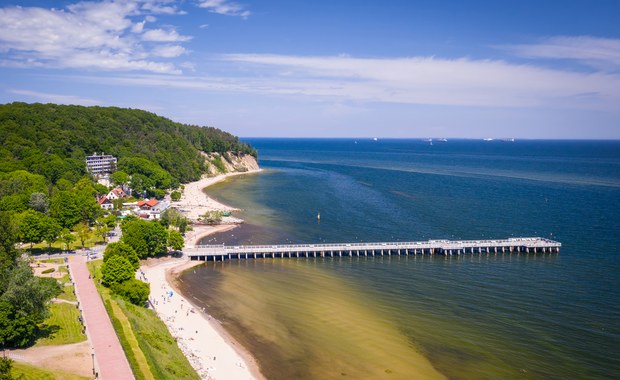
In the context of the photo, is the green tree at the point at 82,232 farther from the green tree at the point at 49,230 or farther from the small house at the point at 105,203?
the small house at the point at 105,203

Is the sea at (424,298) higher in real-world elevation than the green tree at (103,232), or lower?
lower

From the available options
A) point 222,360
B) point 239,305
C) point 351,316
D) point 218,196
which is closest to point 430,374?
point 351,316

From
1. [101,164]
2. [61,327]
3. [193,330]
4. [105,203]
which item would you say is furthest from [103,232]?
[101,164]

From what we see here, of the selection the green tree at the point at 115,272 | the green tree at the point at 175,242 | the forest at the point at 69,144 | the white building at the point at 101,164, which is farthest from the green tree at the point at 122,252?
the white building at the point at 101,164

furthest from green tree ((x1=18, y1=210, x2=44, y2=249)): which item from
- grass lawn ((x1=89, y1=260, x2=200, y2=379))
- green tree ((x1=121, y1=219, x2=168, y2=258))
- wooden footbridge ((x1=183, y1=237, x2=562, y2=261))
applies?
grass lawn ((x1=89, y1=260, x2=200, y2=379))

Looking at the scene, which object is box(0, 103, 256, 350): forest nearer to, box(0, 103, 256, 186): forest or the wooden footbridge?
box(0, 103, 256, 186): forest
